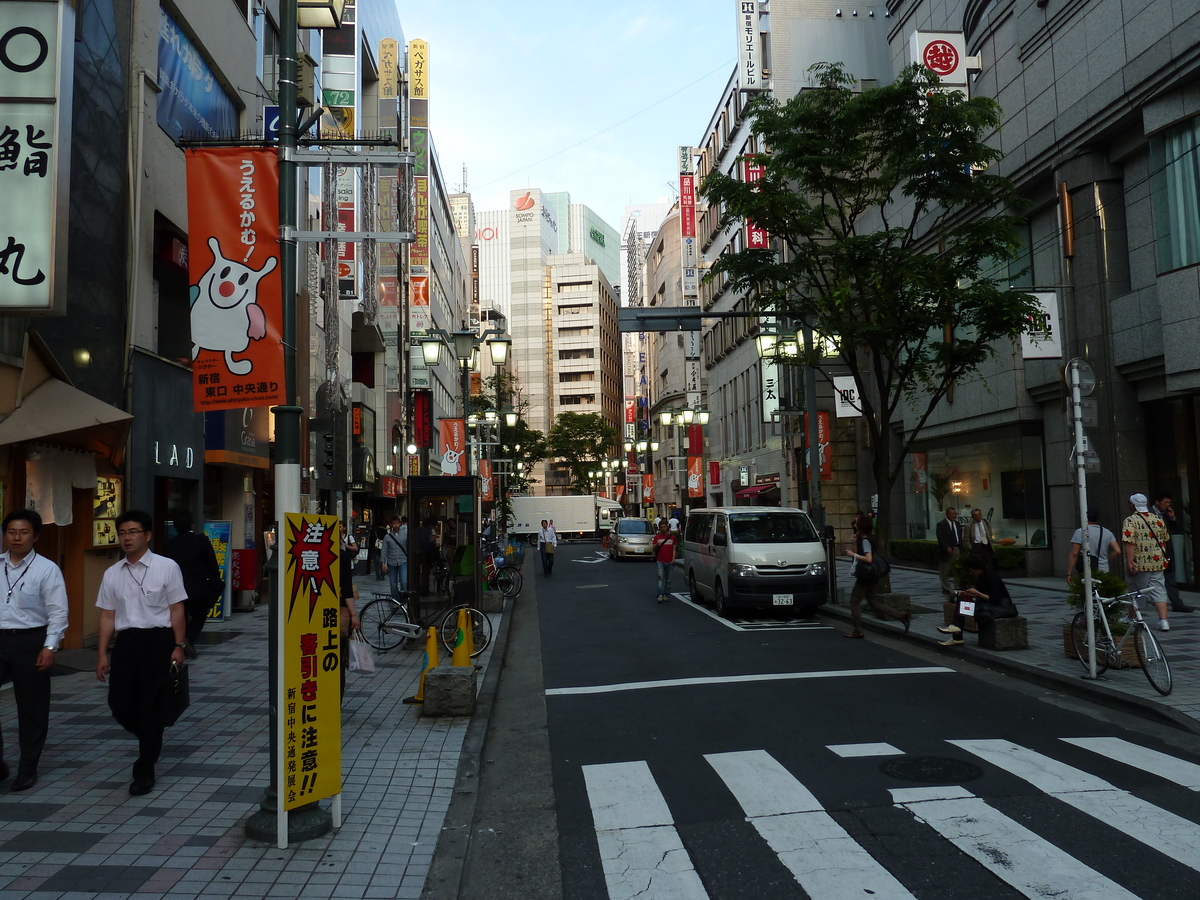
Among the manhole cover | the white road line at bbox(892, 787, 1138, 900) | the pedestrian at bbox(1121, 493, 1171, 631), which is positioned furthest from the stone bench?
the white road line at bbox(892, 787, 1138, 900)

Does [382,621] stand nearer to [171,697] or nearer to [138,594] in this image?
[171,697]

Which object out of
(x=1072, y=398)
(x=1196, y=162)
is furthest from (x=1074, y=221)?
(x=1072, y=398)

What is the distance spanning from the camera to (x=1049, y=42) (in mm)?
19344

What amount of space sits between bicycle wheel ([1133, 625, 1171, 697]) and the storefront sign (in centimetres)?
739

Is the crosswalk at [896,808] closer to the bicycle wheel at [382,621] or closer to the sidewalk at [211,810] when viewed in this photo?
the sidewalk at [211,810]

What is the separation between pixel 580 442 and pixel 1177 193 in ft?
193

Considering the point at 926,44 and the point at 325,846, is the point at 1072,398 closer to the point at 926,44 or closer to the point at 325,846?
the point at 325,846

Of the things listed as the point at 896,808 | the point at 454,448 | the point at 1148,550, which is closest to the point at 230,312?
the point at 896,808

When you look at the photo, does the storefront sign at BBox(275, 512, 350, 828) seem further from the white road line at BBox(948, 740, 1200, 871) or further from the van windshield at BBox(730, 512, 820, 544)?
the van windshield at BBox(730, 512, 820, 544)

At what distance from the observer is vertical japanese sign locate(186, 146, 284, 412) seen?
5.93 meters

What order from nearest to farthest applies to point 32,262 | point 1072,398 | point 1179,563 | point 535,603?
point 32,262, point 1072,398, point 1179,563, point 535,603

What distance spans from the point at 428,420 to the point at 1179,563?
3176cm

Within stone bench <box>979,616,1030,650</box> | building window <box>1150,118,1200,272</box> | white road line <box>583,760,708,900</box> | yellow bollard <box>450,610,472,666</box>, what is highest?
building window <box>1150,118,1200,272</box>

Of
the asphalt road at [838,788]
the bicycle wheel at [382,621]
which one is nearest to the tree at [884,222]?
the asphalt road at [838,788]
